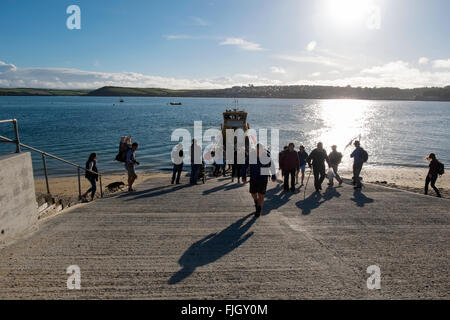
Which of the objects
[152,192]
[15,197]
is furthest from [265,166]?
[15,197]

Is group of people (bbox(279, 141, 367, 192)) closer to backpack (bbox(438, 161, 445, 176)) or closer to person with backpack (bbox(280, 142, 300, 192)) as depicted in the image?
person with backpack (bbox(280, 142, 300, 192))

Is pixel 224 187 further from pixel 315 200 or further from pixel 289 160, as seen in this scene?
pixel 315 200

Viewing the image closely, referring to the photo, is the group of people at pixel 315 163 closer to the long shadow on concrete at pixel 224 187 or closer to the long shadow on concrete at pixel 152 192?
the long shadow on concrete at pixel 224 187

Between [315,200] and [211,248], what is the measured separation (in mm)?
4509

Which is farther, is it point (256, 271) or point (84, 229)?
point (84, 229)

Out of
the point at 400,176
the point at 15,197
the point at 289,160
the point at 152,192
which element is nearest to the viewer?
the point at 15,197

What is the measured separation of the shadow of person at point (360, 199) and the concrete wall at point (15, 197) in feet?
24.4

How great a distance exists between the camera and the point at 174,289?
3807mm

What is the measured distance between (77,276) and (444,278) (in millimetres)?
4914

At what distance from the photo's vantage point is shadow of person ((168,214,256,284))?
430cm

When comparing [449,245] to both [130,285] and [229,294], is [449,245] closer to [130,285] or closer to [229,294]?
[229,294]

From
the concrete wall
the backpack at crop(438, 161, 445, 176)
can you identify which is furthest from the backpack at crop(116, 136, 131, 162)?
the backpack at crop(438, 161, 445, 176)

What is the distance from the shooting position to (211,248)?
5051 millimetres

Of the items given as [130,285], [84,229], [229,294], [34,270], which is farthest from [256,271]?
[84,229]
